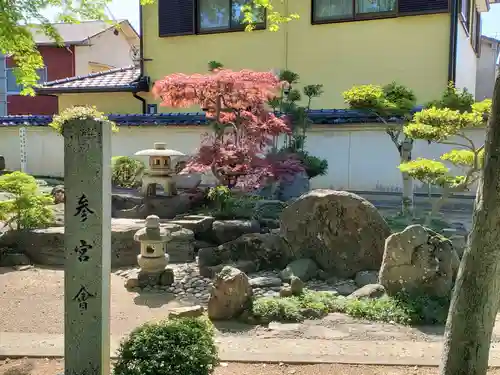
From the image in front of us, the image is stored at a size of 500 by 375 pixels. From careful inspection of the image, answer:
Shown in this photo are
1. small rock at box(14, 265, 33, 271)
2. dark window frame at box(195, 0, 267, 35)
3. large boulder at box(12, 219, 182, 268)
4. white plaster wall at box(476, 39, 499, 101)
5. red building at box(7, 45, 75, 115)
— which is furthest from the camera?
red building at box(7, 45, 75, 115)

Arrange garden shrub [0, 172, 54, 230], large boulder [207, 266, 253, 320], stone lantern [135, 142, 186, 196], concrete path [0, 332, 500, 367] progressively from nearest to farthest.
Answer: concrete path [0, 332, 500, 367]
large boulder [207, 266, 253, 320]
garden shrub [0, 172, 54, 230]
stone lantern [135, 142, 186, 196]

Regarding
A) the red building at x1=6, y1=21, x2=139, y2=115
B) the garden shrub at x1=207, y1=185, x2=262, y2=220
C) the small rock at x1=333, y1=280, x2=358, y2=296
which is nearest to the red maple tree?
the garden shrub at x1=207, y1=185, x2=262, y2=220

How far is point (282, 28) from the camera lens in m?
16.6

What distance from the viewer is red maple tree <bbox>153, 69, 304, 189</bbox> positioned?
1150cm

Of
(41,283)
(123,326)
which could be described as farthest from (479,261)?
(41,283)

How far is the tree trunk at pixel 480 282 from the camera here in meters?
3.43

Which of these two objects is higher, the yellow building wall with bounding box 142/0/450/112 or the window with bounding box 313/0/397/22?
the window with bounding box 313/0/397/22

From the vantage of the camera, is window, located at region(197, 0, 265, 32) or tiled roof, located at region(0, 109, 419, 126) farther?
window, located at region(197, 0, 265, 32)

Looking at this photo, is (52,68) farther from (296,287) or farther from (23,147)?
(296,287)

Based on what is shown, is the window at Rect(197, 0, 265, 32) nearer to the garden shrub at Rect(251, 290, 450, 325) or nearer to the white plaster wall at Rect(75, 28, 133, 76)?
the white plaster wall at Rect(75, 28, 133, 76)

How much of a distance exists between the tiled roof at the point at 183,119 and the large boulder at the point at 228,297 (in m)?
8.21

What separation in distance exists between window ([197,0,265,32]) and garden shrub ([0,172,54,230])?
9381mm

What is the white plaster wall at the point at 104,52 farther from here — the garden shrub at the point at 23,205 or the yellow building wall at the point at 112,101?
the garden shrub at the point at 23,205

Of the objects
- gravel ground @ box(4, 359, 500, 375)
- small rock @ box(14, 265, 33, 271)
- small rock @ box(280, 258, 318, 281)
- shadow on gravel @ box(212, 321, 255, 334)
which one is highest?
gravel ground @ box(4, 359, 500, 375)
